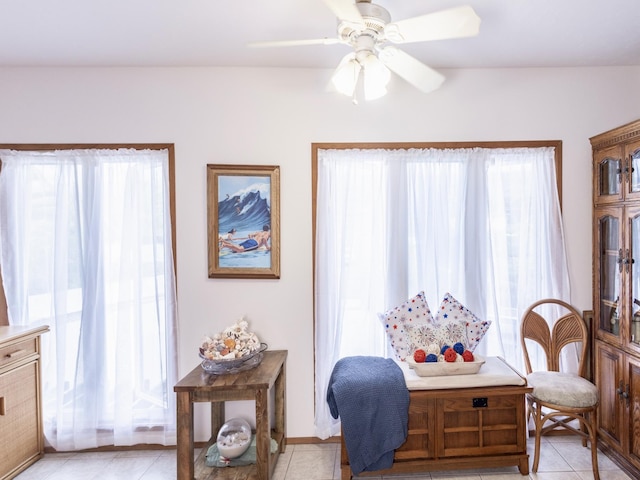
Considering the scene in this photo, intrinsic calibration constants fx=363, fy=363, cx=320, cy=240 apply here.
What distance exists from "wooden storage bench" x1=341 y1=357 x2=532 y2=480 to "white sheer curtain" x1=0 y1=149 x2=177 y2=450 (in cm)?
156

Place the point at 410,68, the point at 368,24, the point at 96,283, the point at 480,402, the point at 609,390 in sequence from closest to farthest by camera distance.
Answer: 1. the point at 368,24
2. the point at 410,68
3. the point at 480,402
4. the point at 609,390
5. the point at 96,283

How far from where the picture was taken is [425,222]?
2.66 m

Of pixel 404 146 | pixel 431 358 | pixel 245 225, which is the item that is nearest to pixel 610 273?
pixel 431 358

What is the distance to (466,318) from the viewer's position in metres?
2.52

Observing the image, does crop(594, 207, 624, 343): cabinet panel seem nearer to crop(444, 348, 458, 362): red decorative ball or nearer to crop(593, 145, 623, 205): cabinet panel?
crop(593, 145, 623, 205): cabinet panel

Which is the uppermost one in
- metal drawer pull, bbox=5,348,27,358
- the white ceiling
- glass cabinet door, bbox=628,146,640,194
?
the white ceiling

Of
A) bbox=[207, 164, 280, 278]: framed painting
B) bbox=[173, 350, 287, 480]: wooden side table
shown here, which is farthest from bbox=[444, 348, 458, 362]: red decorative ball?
bbox=[207, 164, 280, 278]: framed painting

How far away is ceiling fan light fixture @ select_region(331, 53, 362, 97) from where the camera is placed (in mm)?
1686

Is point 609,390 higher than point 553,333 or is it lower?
lower

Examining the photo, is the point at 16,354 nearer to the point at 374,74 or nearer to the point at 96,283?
the point at 96,283

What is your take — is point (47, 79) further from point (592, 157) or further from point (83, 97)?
point (592, 157)

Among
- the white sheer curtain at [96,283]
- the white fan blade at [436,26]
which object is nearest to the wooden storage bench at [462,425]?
the white sheer curtain at [96,283]

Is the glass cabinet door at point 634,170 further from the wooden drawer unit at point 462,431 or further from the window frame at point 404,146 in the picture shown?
the wooden drawer unit at point 462,431

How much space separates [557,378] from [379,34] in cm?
238
